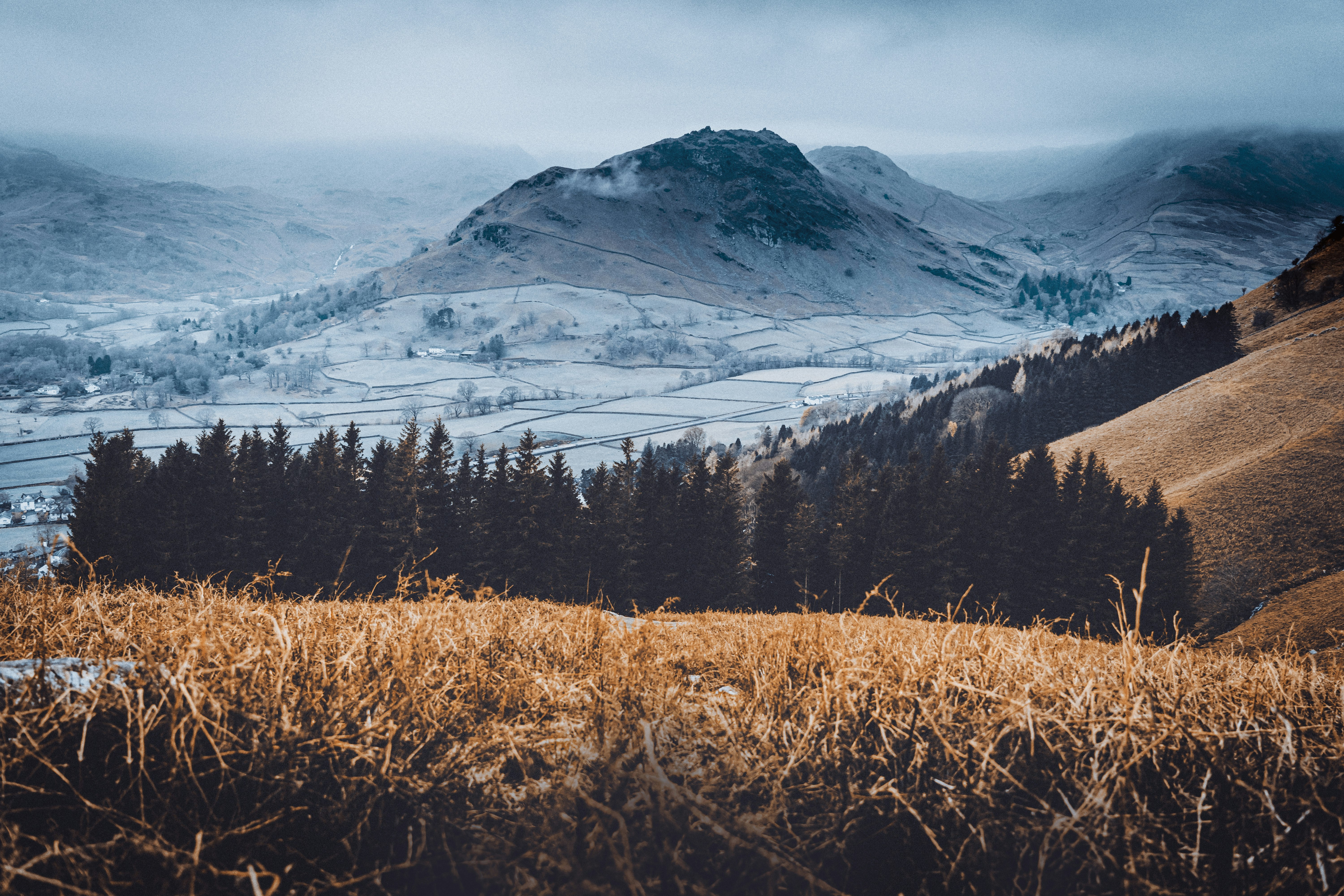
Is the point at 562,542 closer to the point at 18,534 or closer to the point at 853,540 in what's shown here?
the point at 853,540

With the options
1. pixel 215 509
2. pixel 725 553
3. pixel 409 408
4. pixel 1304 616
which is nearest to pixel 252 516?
pixel 215 509

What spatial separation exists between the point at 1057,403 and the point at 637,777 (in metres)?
101

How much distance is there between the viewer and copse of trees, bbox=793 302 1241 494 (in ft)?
275

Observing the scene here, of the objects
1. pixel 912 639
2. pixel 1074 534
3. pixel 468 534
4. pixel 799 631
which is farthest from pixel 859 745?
pixel 1074 534

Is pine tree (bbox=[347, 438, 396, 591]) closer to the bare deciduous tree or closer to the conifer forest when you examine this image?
the conifer forest

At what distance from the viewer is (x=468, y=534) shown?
35.3 metres

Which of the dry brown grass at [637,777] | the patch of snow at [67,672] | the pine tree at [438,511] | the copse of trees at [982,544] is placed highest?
the patch of snow at [67,672]

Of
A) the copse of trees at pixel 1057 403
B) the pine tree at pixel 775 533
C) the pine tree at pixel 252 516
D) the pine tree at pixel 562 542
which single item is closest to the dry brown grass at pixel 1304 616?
the pine tree at pixel 775 533

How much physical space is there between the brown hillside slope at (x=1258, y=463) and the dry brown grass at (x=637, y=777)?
33073mm

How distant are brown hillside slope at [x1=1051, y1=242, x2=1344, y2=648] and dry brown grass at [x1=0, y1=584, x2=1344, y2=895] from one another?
33073mm

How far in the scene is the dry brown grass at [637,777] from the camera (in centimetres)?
205

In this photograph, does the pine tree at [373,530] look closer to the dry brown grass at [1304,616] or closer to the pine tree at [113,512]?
the pine tree at [113,512]

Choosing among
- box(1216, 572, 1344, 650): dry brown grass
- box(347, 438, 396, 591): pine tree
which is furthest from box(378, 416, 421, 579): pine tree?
box(1216, 572, 1344, 650): dry brown grass

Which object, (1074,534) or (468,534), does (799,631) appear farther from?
(1074,534)
